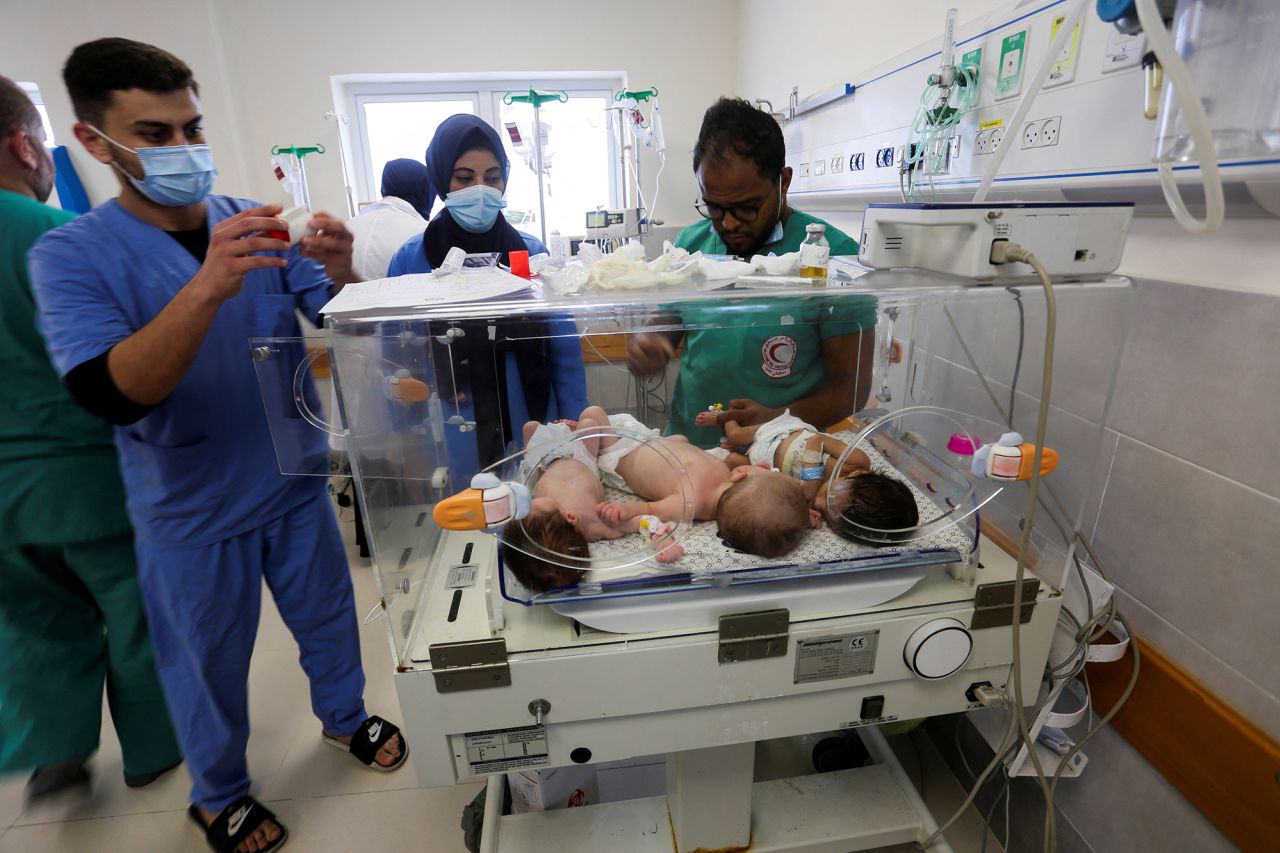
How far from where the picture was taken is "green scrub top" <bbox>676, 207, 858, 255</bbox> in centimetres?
144

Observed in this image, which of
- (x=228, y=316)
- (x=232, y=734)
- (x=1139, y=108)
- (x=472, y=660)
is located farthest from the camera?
(x=232, y=734)

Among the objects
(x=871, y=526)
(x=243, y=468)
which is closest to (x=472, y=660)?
(x=871, y=526)

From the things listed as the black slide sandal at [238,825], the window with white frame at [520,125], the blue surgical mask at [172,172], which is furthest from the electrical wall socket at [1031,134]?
the window with white frame at [520,125]

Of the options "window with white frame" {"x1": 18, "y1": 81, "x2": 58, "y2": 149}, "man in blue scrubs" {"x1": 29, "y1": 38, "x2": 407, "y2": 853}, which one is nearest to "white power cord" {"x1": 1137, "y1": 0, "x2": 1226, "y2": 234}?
"man in blue scrubs" {"x1": 29, "y1": 38, "x2": 407, "y2": 853}

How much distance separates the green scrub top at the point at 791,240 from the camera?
144cm

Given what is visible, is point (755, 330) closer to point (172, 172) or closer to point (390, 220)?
point (172, 172)

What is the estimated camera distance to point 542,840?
4.15ft

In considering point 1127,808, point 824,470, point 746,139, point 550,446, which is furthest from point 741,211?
point 1127,808

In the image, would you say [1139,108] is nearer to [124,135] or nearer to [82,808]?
[124,135]

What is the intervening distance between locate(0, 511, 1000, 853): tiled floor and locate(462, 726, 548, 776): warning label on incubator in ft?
3.00

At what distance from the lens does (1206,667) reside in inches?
38.8

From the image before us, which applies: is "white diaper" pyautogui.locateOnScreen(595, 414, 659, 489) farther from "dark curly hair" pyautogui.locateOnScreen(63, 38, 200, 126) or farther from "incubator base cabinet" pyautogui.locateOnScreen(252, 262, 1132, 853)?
"dark curly hair" pyautogui.locateOnScreen(63, 38, 200, 126)

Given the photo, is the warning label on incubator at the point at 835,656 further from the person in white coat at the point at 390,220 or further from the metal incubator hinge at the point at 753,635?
the person in white coat at the point at 390,220

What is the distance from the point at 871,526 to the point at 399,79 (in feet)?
12.7
